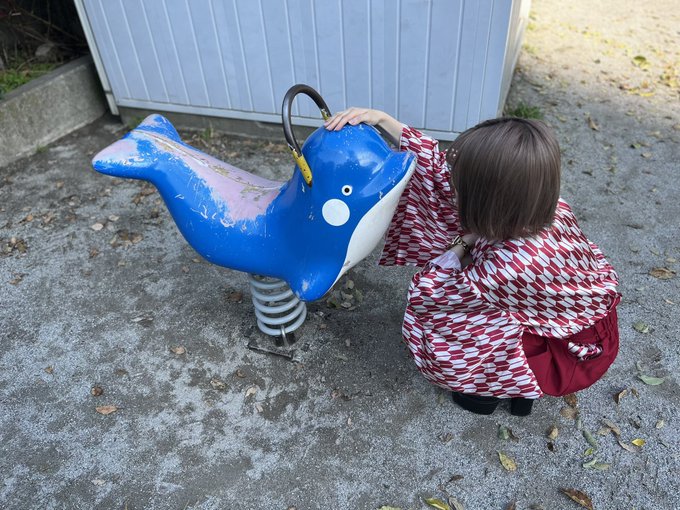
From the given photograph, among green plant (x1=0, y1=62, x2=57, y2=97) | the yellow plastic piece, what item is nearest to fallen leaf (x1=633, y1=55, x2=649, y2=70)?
the yellow plastic piece

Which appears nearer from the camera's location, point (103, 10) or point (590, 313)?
point (590, 313)

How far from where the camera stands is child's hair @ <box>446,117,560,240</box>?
181cm

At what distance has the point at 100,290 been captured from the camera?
313 cm

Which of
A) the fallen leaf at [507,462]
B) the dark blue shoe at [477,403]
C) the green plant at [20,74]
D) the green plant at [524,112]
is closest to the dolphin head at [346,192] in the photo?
the dark blue shoe at [477,403]

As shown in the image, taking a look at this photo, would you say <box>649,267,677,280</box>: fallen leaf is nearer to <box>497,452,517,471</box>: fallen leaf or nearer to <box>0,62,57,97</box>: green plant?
<box>497,452,517,471</box>: fallen leaf

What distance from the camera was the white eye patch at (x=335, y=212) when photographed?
1939 mm

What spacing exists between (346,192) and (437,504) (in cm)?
119

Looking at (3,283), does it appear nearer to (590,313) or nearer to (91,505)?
(91,505)

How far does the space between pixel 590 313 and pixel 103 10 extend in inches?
153

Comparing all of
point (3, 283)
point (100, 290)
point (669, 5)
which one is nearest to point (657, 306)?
point (100, 290)

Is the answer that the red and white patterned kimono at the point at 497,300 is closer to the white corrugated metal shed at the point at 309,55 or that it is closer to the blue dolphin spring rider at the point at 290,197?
the blue dolphin spring rider at the point at 290,197

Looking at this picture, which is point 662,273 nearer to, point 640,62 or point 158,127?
point 158,127

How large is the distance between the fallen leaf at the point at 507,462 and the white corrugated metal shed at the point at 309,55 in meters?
2.22

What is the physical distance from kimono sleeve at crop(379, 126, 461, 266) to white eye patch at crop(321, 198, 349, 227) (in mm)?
474
